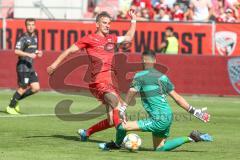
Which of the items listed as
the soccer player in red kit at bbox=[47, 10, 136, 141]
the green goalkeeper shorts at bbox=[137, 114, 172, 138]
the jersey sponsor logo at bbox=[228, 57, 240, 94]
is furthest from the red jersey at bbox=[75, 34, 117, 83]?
the jersey sponsor logo at bbox=[228, 57, 240, 94]

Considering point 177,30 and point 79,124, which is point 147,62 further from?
point 177,30

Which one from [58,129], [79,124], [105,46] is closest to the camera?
[105,46]

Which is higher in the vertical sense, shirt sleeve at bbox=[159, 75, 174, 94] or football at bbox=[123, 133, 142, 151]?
shirt sleeve at bbox=[159, 75, 174, 94]

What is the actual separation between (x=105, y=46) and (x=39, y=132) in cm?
258

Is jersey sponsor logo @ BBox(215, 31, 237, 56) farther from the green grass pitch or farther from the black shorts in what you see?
the black shorts

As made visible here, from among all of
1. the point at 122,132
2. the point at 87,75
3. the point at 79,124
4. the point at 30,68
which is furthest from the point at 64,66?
the point at 122,132

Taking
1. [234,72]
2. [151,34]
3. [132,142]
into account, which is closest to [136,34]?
[151,34]

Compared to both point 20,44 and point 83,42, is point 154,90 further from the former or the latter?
point 20,44

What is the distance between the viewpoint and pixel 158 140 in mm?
14008

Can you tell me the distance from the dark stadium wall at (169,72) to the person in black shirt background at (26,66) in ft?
19.0

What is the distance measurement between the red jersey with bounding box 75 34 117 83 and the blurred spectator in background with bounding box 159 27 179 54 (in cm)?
1421

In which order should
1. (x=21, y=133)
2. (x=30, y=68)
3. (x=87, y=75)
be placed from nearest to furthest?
(x=21, y=133)
(x=30, y=68)
(x=87, y=75)

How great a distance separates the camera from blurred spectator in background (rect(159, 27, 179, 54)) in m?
29.6

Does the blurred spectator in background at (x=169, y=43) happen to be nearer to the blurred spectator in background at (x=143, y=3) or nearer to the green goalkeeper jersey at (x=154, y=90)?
the blurred spectator in background at (x=143, y=3)
